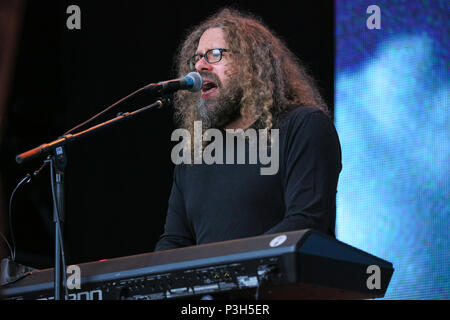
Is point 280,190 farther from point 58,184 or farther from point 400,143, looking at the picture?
point 400,143

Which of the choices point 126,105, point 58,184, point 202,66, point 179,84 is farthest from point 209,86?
point 126,105

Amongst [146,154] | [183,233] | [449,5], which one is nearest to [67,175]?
[146,154]

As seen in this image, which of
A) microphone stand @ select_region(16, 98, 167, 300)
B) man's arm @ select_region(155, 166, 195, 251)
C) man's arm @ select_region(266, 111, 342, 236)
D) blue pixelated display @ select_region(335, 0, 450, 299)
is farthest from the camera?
blue pixelated display @ select_region(335, 0, 450, 299)

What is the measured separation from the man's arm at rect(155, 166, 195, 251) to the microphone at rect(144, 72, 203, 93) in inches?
24.7

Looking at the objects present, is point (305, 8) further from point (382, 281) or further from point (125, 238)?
point (382, 281)

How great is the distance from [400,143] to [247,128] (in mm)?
1174

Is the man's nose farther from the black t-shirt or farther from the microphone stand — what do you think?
the microphone stand

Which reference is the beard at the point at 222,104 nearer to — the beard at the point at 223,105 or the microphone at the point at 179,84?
the beard at the point at 223,105

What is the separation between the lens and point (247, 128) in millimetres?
2738

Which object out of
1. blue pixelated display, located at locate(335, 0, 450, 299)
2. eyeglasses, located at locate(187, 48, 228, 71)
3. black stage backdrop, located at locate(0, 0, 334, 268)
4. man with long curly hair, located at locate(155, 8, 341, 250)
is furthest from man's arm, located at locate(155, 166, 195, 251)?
black stage backdrop, located at locate(0, 0, 334, 268)

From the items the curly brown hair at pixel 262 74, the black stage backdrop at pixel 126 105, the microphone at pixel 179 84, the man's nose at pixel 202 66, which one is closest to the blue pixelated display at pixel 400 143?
the black stage backdrop at pixel 126 105

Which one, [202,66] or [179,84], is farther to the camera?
[202,66]

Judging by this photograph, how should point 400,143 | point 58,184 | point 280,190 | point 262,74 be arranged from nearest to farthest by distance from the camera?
point 58,184
point 280,190
point 262,74
point 400,143

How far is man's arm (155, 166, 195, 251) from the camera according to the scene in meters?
2.69
